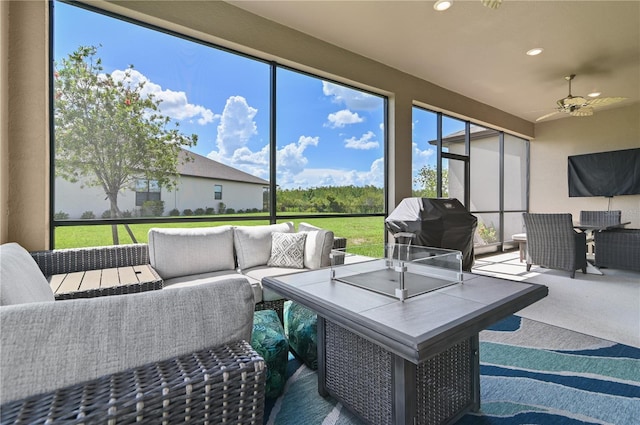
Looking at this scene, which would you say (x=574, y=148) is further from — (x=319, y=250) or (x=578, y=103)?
(x=319, y=250)

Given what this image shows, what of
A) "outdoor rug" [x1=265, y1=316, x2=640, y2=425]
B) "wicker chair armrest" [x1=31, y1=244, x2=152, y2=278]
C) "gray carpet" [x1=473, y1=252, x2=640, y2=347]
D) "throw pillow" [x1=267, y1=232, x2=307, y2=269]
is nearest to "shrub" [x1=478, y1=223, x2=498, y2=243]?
"gray carpet" [x1=473, y1=252, x2=640, y2=347]

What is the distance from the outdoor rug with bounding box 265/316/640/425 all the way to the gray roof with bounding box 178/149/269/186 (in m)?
2.04

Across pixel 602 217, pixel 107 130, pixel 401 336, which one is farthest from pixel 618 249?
pixel 107 130

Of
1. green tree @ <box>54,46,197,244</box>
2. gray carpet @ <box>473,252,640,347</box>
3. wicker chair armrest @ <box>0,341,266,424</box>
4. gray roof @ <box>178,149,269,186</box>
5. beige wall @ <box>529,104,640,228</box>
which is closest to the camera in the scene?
wicker chair armrest @ <box>0,341,266,424</box>

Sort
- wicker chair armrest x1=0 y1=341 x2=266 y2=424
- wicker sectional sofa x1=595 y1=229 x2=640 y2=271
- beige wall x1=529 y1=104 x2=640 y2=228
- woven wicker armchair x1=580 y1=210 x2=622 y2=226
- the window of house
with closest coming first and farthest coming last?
wicker chair armrest x1=0 y1=341 x2=266 y2=424 → the window of house → wicker sectional sofa x1=595 y1=229 x2=640 y2=271 → woven wicker armchair x1=580 y1=210 x2=622 y2=226 → beige wall x1=529 y1=104 x2=640 y2=228

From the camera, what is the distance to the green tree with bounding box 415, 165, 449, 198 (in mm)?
5169

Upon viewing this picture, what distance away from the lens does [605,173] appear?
642 cm

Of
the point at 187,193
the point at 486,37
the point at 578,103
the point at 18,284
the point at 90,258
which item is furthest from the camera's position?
the point at 578,103

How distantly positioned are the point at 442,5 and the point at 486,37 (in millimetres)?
1081

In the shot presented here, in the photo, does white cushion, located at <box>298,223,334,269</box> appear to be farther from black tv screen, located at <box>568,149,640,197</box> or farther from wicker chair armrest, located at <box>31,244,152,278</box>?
black tv screen, located at <box>568,149,640,197</box>

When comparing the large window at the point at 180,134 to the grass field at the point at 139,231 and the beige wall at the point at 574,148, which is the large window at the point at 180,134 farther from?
the beige wall at the point at 574,148

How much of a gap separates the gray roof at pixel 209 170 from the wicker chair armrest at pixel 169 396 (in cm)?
264

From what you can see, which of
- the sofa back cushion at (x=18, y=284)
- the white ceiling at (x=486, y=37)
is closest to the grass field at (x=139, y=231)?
the sofa back cushion at (x=18, y=284)

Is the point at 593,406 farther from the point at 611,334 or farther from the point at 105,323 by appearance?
the point at 105,323
